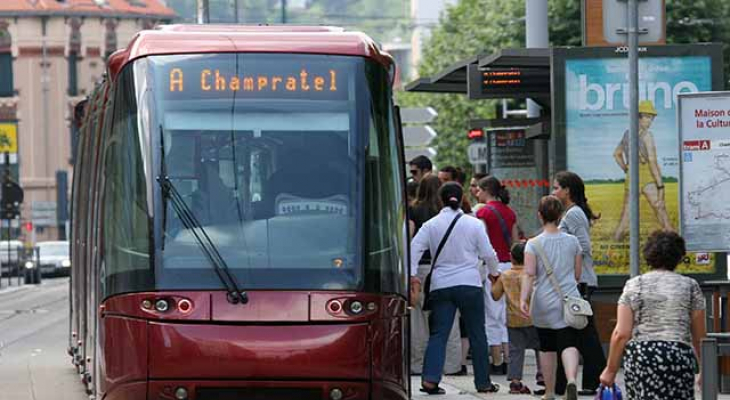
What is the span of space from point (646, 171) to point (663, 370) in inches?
295

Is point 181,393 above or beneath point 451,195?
beneath

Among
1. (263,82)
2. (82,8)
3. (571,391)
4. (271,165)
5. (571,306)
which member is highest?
(82,8)

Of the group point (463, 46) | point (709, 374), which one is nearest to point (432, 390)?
point (709, 374)

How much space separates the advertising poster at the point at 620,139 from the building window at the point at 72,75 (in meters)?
99.7

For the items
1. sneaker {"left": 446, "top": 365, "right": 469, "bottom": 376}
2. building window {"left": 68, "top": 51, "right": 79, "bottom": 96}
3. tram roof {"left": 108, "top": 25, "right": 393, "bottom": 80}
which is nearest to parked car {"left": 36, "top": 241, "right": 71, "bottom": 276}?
building window {"left": 68, "top": 51, "right": 79, "bottom": 96}

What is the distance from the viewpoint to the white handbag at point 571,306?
1411 cm

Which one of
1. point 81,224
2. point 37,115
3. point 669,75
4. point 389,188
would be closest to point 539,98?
point 669,75

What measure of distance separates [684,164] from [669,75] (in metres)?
2.85

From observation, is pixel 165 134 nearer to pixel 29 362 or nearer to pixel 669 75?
pixel 669 75

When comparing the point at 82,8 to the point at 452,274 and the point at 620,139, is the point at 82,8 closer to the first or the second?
the point at 620,139

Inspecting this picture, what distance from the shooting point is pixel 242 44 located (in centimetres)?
1312

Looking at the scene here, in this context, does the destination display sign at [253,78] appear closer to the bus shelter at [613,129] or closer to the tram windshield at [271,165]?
the tram windshield at [271,165]

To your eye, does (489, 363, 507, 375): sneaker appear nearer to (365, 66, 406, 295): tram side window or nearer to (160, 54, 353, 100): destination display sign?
(365, 66, 406, 295): tram side window

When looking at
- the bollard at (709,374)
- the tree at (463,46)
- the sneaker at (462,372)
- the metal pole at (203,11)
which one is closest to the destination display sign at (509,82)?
the sneaker at (462,372)
